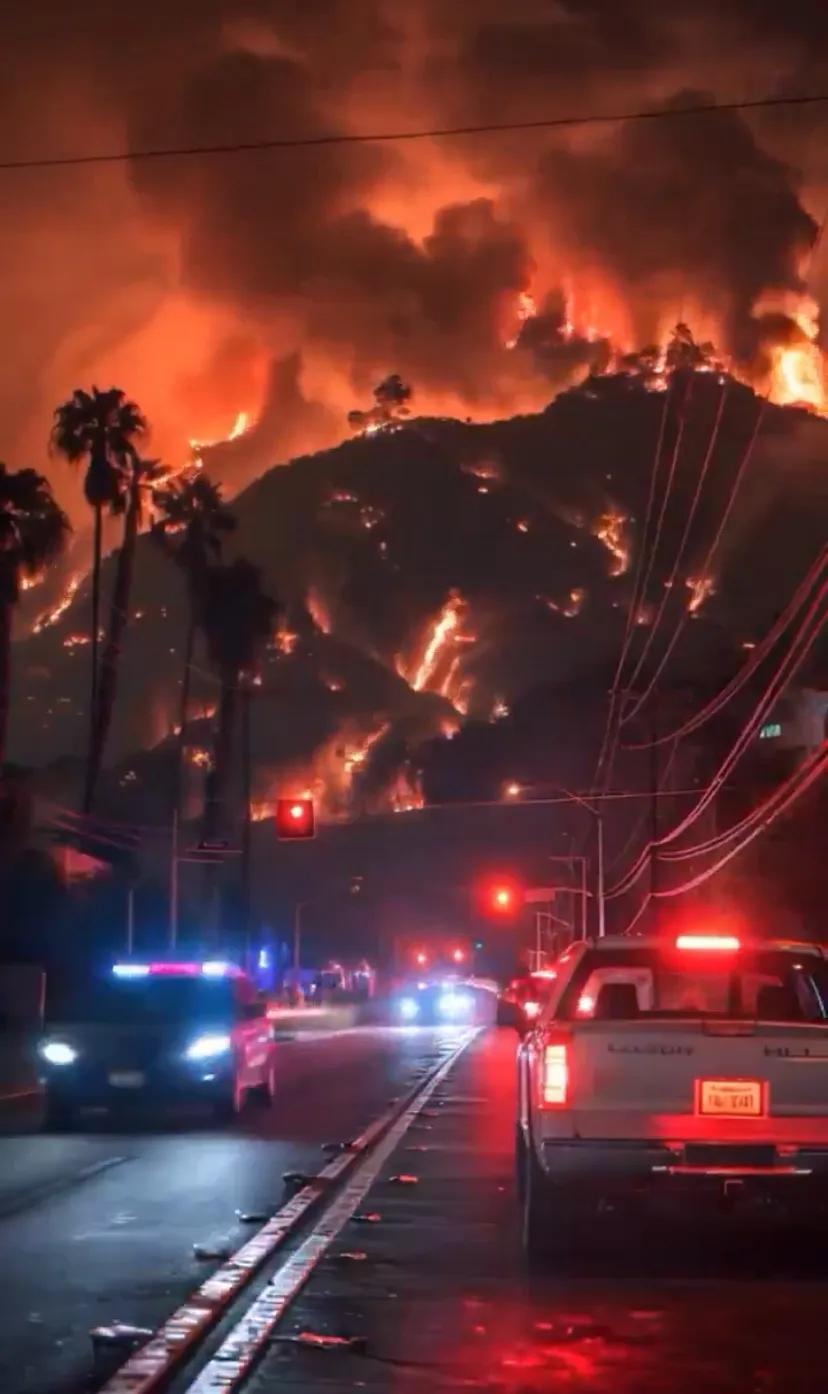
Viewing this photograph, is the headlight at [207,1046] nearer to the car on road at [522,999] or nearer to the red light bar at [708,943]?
the car on road at [522,999]

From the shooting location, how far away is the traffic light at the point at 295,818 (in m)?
42.5

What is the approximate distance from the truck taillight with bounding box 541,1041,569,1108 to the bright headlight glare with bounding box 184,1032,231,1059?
425 inches

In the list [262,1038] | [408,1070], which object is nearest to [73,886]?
[408,1070]

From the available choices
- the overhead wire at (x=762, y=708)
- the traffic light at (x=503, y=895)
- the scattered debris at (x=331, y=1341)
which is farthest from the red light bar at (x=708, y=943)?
the traffic light at (x=503, y=895)

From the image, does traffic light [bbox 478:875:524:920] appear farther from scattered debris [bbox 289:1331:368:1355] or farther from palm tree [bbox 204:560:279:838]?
scattered debris [bbox 289:1331:368:1355]

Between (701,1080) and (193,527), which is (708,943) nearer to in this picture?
(701,1080)

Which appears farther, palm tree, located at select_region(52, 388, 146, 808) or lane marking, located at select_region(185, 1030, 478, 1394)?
palm tree, located at select_region(52, 388, 146, 808)

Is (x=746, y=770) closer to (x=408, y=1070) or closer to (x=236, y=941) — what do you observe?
(x=236, y=941)

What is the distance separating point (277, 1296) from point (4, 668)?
47.2 metres

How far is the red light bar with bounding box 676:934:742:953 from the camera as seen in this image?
13.0 m

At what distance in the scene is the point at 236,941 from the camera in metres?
91.8

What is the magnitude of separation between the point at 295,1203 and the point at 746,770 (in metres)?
72.2

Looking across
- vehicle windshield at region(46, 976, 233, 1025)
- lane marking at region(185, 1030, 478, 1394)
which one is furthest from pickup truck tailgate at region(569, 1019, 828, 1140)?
vehicle windshield at region(46, 976, 233, 1025)

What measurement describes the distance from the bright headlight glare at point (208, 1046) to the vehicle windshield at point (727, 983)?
8.20 meters
